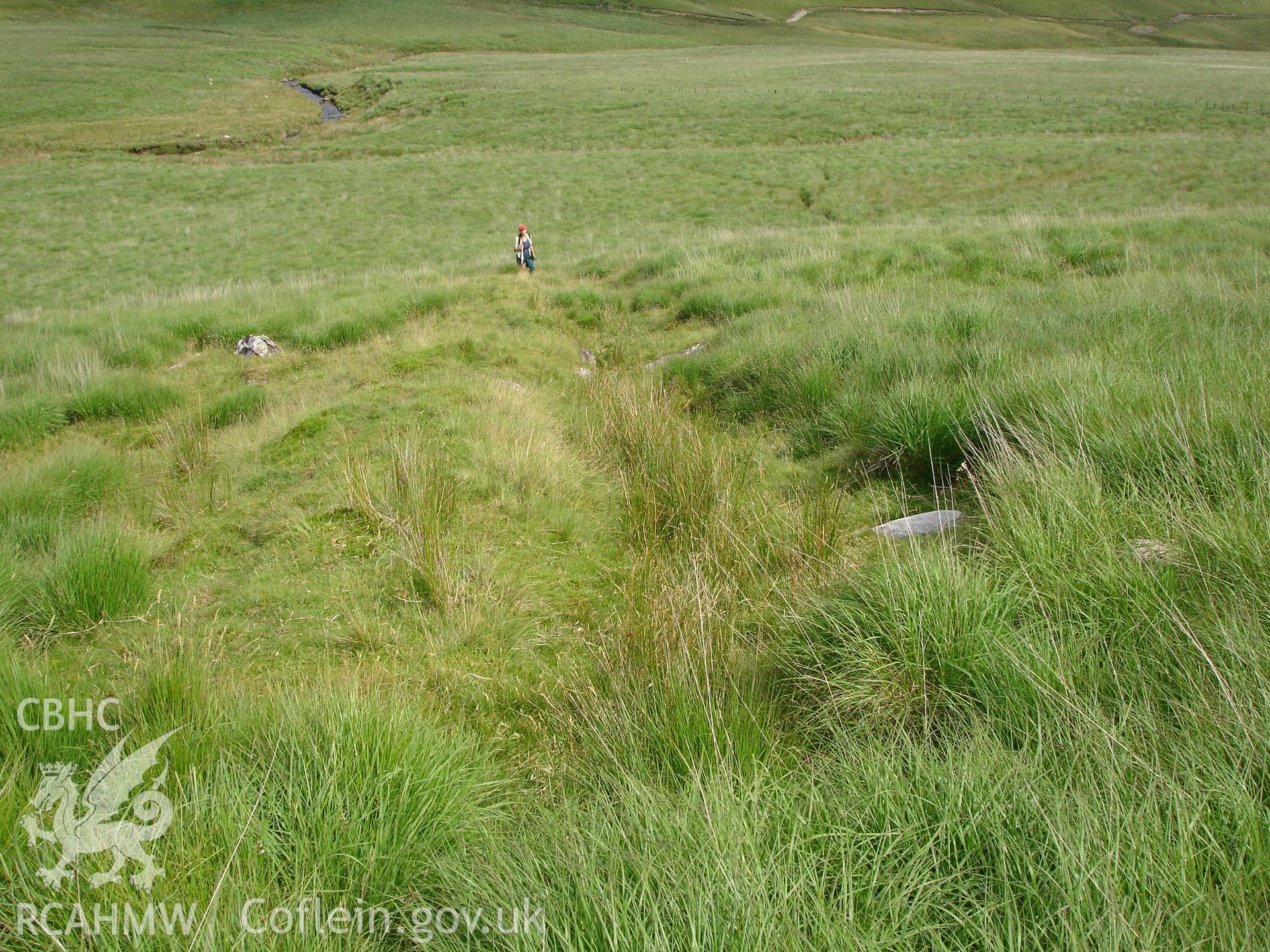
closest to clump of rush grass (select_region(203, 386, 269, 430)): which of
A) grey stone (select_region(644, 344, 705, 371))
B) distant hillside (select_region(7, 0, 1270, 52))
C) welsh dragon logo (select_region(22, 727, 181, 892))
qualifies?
grey stone (select_region(644, 344, 705, 371))

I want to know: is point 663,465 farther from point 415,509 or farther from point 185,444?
point 185,444

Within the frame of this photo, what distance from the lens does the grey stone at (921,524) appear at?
399 cm

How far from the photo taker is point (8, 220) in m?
23.7

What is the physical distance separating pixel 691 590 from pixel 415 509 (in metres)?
2.08

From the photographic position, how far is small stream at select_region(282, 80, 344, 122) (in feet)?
147

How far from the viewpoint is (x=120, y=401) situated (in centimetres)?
823

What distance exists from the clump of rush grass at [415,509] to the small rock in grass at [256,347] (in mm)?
5782

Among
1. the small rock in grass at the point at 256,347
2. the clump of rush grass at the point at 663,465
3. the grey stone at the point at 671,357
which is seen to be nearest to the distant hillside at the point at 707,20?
the small rock in grass at the point at 256,347

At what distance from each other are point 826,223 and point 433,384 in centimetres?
1610

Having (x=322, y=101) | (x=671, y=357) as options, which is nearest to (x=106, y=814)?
(x=671, y=357)

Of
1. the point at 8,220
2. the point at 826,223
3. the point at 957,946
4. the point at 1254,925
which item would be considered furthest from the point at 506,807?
the point at 8,220

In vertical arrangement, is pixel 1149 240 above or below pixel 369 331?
above

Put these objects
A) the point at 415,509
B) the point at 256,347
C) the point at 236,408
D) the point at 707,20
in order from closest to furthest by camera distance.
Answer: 1. the point at 415,509
2. the point at 236,408
3. the point at 256,347
4. the point at 707,20

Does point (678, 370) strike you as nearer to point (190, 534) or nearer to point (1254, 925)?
point (190, 534)
